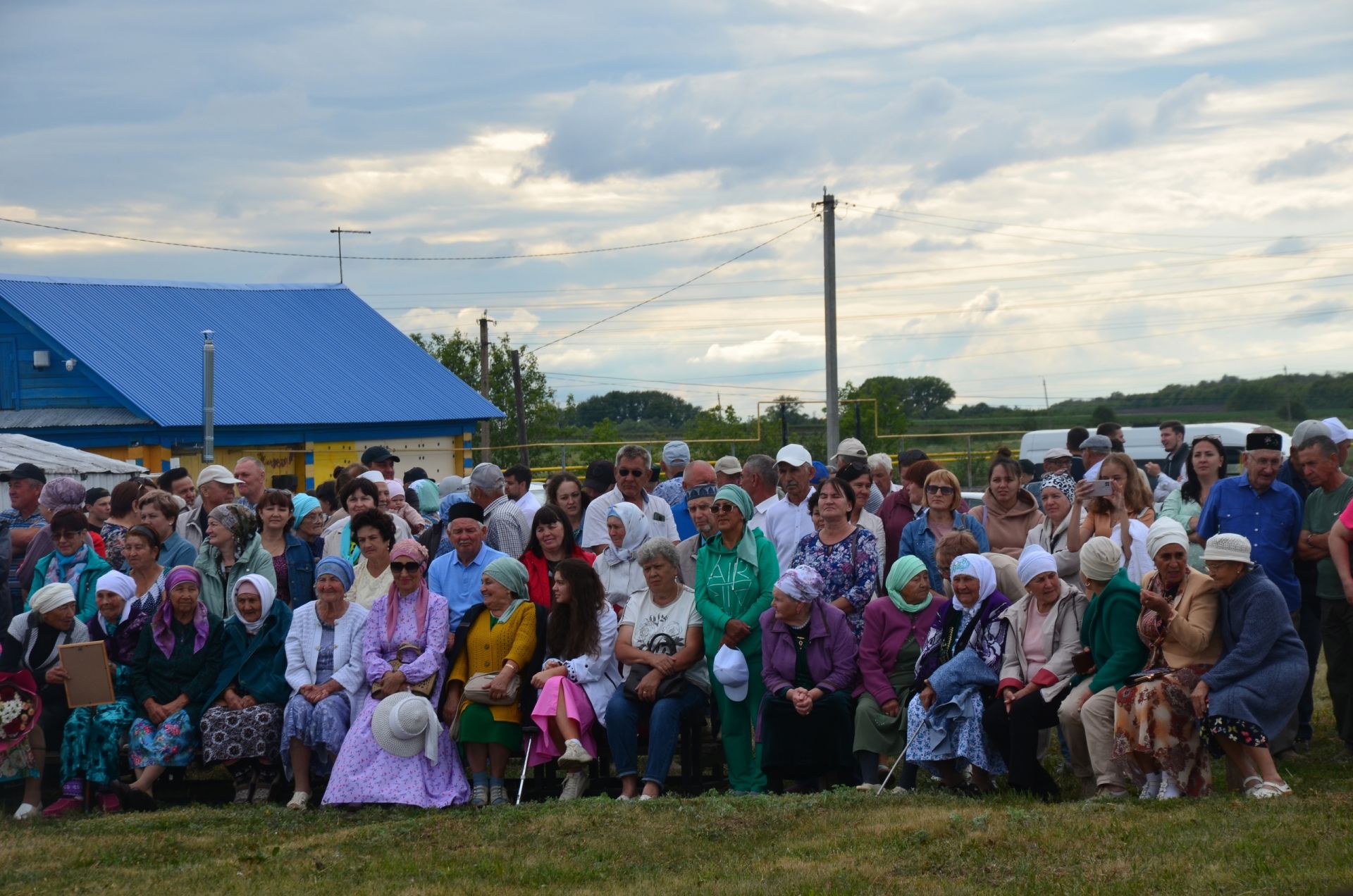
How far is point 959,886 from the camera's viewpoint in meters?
5.82

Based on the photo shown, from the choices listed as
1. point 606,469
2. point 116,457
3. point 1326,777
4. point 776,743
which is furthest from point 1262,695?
point 116,457

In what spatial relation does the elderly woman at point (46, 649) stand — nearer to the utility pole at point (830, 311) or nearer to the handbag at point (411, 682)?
the handbag at point (411, 682)

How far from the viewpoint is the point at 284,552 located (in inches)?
376

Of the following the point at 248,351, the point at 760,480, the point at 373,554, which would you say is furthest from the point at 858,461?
the point at 248,351

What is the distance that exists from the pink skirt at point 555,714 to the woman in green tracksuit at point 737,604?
831mm

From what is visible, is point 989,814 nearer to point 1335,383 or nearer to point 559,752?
point 559,752

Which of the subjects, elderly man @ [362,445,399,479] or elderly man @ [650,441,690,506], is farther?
elderly man @ [362,445,399,479]

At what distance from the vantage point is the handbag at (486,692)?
27.9 ft

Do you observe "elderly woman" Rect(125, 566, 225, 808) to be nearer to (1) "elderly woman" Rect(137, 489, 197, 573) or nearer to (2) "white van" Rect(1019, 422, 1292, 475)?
(1) "elderly woman" Rect(137, 489, 197, 573)

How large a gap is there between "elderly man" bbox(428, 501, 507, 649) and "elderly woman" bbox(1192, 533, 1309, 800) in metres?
4.50

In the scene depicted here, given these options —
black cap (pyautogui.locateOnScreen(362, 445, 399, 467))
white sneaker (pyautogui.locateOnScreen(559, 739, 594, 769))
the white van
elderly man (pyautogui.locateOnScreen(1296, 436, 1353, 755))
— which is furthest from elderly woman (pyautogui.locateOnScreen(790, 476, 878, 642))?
the white van

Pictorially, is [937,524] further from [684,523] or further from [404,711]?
[404,711]

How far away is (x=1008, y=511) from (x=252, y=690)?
526 centimetres

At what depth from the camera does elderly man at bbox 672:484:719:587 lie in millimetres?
8938
